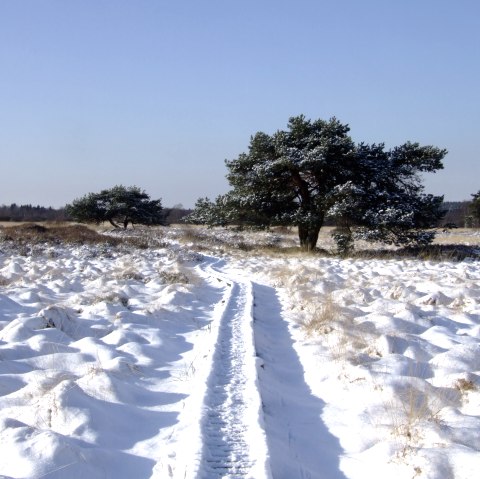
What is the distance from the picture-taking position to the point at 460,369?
15.8 feet

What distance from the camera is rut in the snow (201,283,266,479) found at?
305 cm

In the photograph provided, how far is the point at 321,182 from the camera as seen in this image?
21.1 metres

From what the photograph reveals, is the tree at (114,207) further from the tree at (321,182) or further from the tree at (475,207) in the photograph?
the tree at (475,207)

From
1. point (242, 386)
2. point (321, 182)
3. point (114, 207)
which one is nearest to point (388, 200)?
point (321, 182)

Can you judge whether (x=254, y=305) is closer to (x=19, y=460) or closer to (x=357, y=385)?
(x=357, y=385)

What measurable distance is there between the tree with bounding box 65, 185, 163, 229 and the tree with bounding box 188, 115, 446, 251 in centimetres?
1875

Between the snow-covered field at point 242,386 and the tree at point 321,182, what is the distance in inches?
412

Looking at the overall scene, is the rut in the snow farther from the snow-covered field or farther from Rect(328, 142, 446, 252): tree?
Rect(328, 142, 446, 252): tree

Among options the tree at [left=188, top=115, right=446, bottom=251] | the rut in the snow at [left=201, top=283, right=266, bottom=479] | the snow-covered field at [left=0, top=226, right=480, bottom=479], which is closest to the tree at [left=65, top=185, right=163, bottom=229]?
the tree at [left=188, top=115, right=446, bottom=251]

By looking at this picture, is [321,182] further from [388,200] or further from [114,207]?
[114,207]

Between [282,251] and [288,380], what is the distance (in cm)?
1555

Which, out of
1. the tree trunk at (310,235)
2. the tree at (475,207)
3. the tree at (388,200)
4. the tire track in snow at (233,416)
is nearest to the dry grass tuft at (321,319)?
the tire track in snow at (233,416)

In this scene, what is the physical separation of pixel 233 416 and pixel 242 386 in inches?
24.7

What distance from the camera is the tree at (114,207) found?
39.1m
